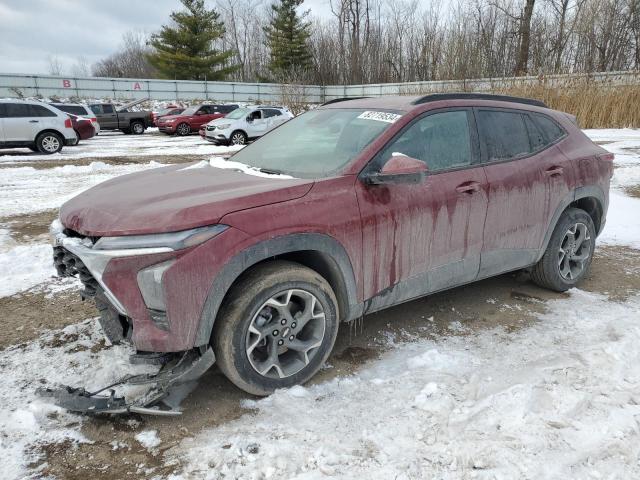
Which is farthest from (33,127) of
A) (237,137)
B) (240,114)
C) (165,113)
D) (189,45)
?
(189,45)

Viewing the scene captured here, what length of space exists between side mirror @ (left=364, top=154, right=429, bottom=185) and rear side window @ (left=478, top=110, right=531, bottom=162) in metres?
1.00

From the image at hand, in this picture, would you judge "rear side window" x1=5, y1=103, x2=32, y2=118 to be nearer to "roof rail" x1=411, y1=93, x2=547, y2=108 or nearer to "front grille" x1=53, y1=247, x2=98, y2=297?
"front grille" x1=53, y1=247, x2=98, y2=297

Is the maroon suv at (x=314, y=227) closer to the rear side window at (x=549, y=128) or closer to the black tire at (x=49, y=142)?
the rear side window at (x=549, y=128)

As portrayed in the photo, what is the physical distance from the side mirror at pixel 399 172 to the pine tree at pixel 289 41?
45.1 meters

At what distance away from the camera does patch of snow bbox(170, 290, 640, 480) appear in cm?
219

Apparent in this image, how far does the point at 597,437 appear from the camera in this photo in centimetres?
235

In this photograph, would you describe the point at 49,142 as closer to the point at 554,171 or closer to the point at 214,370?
the point at 214,370

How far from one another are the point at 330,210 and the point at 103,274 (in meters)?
1.26

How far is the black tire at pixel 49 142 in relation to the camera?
47.7ft

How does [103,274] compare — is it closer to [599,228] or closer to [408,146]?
[408,146]

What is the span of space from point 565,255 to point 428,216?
194 cm

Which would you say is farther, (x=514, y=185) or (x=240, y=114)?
(x=240, y=114)

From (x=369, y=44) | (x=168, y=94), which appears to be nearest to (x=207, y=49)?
(x=168, y=94)

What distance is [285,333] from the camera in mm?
2732
